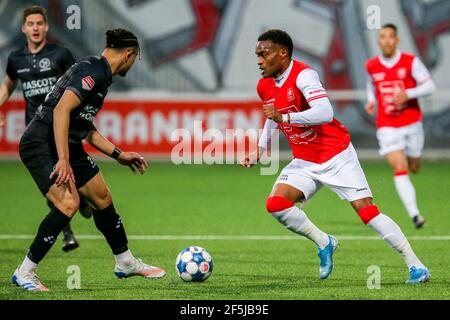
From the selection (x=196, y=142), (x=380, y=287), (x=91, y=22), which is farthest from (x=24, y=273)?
(x=91, y=22)

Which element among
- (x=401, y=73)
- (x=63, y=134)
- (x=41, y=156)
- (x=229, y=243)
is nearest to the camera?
(x=63, y=134)

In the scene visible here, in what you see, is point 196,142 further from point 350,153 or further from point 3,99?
point 350,153

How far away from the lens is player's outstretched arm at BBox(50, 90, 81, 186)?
734 centimetres

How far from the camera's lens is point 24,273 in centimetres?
771

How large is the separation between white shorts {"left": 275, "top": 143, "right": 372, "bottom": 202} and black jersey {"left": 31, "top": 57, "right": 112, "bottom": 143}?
1.66 meters

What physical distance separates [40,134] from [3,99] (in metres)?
2.41

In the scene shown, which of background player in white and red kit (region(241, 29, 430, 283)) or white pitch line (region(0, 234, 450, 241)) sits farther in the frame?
white pitch line (region(0, 234, 450, 241))

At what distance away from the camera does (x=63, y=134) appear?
24.1 ft

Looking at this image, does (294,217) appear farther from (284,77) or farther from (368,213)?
(284,77)

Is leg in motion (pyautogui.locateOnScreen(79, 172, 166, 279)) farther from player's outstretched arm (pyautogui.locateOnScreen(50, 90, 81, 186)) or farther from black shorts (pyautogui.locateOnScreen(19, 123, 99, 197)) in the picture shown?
player's outstretched arm (pyautogui.locateOnScreen(50, 90, 81, 186))

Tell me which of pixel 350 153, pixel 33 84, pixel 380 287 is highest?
pixel 33 84

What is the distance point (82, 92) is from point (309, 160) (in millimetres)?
1983

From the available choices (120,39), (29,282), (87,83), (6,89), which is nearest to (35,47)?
(6,89)

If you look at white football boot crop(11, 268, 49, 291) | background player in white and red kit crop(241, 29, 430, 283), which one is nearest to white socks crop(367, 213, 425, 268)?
background player in white and red kit crop(241, 29, 430, 283)
